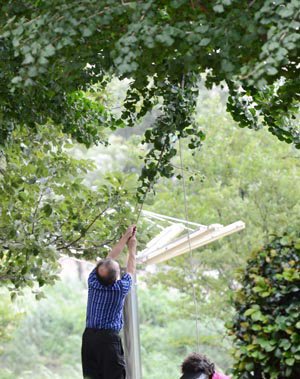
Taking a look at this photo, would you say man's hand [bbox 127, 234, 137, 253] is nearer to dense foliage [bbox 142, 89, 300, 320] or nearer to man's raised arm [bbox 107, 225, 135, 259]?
man's raised arm [bbox 107, 225, 135, 259]

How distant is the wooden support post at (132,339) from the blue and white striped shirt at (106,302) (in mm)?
2494

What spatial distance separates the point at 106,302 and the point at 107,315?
101 millimetres

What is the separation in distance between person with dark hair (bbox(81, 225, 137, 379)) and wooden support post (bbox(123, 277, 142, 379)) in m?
2.39

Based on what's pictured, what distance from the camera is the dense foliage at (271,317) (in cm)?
354

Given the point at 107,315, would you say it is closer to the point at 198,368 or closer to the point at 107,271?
the point at 107,271

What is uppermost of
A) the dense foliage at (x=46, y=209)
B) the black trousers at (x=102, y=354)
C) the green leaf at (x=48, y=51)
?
the dense foliage at (x=46, y=209)

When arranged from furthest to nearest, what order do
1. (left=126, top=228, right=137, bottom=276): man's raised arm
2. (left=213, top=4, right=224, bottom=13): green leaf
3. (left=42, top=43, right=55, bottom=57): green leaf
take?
(left=126, top=228, right=137, bottom=276): man's raised arm, (left=42, top=43, right=55, bottom=57): green leaf, (left=213, top=4, right=224, bottom=13): green leaf

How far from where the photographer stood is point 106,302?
504cm

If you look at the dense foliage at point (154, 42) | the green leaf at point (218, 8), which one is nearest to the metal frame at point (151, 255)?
the dense foliage at point (154, 42)

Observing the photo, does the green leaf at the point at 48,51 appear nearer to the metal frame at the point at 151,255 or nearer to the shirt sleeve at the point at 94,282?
the shirt sleeve at the point at 94,282

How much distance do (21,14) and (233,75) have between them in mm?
997

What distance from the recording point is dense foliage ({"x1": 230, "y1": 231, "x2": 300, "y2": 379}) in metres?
3.54

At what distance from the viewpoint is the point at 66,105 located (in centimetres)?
451

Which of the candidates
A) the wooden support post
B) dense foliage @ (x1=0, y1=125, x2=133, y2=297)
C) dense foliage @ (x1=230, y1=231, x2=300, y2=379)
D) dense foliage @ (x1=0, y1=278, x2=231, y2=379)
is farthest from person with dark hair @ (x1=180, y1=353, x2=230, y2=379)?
dense foliage @ (x1=0, y1=278, x2=231, y2=379)
